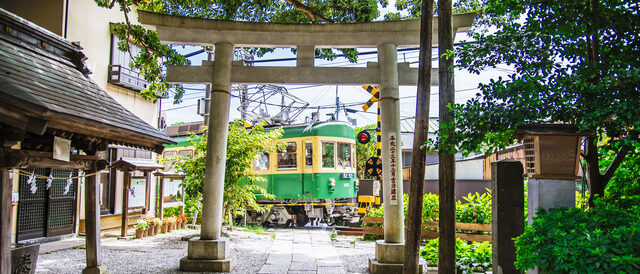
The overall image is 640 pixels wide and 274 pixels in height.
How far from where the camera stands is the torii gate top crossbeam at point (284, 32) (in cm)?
637

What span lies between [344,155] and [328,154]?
705 mm

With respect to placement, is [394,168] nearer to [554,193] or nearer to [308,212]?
[554,193]

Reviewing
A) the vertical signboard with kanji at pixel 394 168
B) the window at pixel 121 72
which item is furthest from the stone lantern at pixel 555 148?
the window at pixel 121 72

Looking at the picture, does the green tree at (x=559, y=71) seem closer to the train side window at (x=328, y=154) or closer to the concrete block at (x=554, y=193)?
the concrete block at (x=554, y=193)

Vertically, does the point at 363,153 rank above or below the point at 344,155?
above

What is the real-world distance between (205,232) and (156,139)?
1674 mm

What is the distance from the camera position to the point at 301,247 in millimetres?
Answer: 8547

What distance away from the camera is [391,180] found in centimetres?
603

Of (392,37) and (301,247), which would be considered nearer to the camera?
(392,37)

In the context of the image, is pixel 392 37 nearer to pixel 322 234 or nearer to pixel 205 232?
pixel 205 232

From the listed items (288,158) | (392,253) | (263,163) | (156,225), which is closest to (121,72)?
(156,225)

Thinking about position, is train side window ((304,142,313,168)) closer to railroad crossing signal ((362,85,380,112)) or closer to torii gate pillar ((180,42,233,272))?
railroad crossing signal ((362,85,380,112))

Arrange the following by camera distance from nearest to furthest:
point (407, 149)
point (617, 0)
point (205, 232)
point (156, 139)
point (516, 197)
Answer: point (617, 0), point (516, 197), point (156, 139), point (205, 232), point (407, 149)

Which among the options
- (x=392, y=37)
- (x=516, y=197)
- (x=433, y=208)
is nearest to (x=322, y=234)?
(x=433, y=208)
